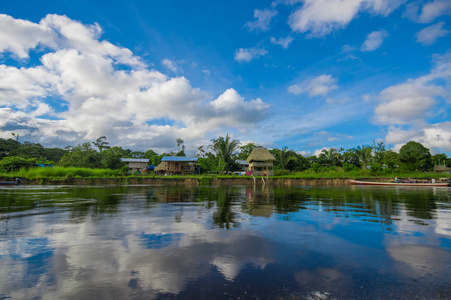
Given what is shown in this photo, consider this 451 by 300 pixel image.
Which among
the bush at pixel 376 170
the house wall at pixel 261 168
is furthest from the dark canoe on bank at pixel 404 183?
the house wall at pixel 261 168

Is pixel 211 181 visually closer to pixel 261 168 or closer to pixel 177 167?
pixel 261 168

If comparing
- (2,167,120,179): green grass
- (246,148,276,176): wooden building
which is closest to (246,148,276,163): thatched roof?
(246,148,276,176): wooden building

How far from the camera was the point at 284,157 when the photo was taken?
48.0m

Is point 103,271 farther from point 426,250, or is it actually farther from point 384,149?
point 384,149

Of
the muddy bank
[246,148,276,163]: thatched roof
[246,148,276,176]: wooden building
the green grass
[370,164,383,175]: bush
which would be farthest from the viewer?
[246,148,276,176]: wooden building

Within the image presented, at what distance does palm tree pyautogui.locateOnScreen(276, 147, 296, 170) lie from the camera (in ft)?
154

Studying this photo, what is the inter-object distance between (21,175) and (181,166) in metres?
27.8

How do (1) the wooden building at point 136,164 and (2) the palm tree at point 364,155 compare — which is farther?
(1) the wooden building at point 136,164

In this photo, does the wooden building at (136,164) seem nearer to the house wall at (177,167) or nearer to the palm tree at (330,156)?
the house wall at (177,167)

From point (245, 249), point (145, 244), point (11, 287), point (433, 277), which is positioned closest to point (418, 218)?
point (433, 277)

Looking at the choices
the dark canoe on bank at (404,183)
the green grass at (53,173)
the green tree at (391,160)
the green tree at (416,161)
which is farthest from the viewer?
the green tree at (416,161)

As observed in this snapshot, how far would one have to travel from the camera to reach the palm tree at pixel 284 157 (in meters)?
46.9

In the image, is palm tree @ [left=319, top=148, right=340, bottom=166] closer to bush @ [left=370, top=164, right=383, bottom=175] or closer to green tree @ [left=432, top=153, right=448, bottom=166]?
bush @ [left=370, top=164, right=383, bottom=175]

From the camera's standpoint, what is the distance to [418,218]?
6.90 metres
